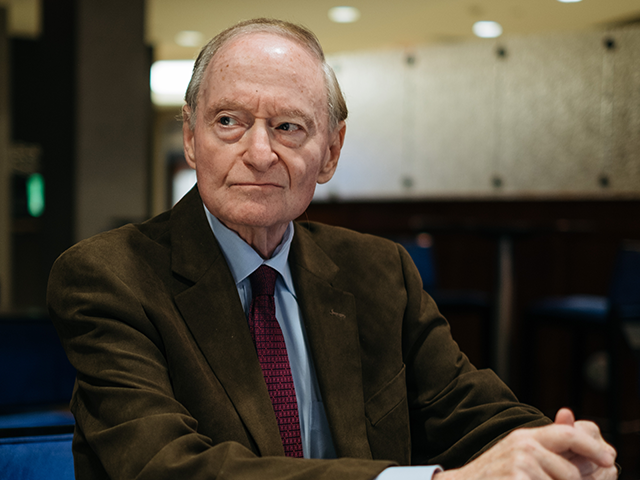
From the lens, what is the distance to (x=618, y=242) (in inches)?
171

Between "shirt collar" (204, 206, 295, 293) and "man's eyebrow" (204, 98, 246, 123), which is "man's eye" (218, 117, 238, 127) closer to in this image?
"man's eyebrow" (204, 98, 246, 123)

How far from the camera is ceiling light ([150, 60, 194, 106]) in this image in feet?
27.6

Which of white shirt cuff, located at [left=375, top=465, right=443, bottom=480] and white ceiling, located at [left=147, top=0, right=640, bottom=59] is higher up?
white ceiling, located at [left=147, top=0, right=640, bottom=59]

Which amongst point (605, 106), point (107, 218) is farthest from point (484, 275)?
point (107, 218)

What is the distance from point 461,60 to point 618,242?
200 cm

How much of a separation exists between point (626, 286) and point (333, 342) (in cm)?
212

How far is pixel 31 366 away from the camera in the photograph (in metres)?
1.76

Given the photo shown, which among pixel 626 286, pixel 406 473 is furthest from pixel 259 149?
pixel 626 286

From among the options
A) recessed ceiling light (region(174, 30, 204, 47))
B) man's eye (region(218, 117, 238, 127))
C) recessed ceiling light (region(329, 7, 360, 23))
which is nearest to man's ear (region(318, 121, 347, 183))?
man's eye (region(218, 117, 238, 127))

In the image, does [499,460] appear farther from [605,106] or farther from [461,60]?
[461,60]

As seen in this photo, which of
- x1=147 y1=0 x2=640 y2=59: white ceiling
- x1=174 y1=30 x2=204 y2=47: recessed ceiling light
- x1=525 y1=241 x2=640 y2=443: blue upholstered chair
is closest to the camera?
x1=525 y1=241 x2=640 y2=443: blue upholstered chair

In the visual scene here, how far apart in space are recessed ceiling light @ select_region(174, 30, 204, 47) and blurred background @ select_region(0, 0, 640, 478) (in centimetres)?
4

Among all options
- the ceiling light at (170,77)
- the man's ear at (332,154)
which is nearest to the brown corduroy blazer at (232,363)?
the man's ear at (332,154)

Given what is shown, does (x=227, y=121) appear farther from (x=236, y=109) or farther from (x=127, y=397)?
(x=127, y=397)
